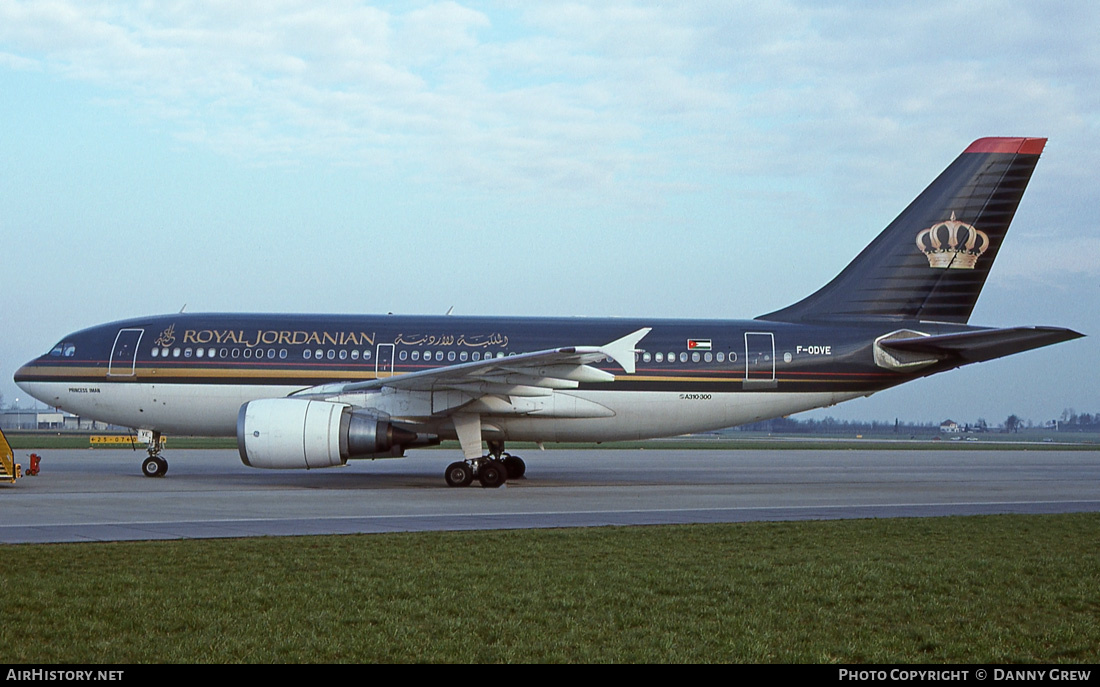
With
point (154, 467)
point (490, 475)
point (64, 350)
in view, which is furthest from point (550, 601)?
point (64, 350)

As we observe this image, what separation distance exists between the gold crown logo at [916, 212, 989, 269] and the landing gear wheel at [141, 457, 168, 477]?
18199mm

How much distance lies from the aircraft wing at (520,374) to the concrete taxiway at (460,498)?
2.09 m

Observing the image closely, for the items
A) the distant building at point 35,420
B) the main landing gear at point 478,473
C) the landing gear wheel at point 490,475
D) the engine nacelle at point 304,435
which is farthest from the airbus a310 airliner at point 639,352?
the distant building at point 35,420

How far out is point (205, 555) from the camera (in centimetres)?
994

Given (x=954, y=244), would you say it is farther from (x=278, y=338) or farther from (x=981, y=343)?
(x=278, y=338)

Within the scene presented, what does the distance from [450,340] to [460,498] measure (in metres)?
5.35

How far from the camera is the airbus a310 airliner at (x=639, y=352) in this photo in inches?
889

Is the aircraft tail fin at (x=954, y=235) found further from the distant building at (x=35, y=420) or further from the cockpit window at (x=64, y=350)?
the distant building at (x=35, y=420)

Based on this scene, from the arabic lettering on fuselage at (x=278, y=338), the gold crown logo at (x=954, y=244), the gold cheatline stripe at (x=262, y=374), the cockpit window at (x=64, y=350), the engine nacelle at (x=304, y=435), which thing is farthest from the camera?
the cockpit window at (x=64, y=350)

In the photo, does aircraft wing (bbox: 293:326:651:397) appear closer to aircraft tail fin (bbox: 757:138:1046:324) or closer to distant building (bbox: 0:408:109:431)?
aircraft tail fin (bbox: 757:138:1046:324)

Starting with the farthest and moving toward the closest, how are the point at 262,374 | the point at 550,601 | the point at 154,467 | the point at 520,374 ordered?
1. the point at 154,467
2. the point at 262,374
3. the point at 520,374
4. the point at 550,601

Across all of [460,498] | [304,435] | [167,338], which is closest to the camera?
[460,498]

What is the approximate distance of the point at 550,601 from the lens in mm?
7742

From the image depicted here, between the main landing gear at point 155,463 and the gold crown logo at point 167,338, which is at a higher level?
the gold crown logo at point 167,338
